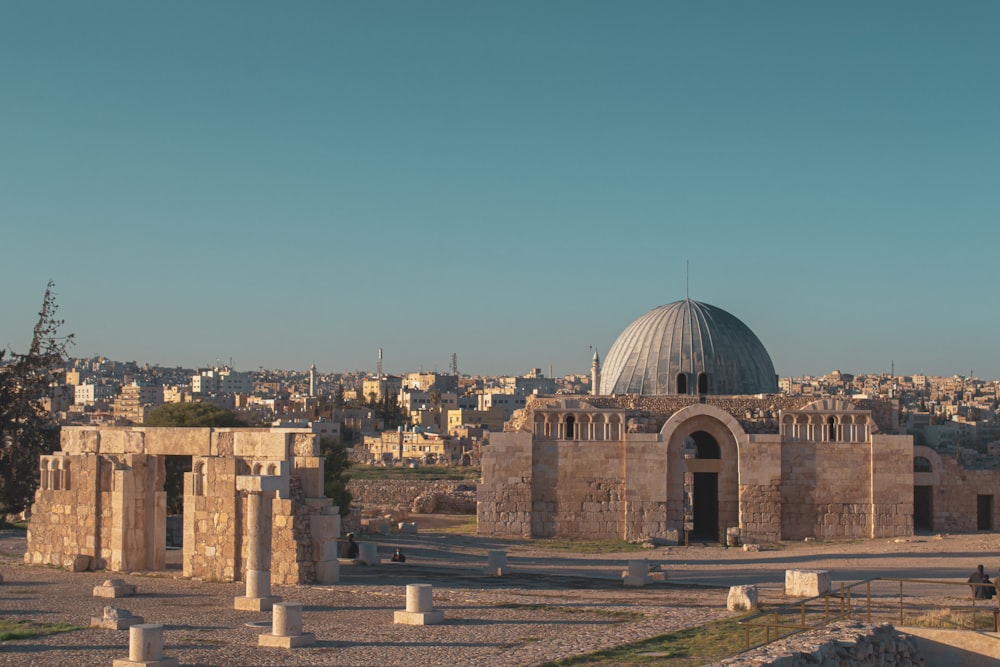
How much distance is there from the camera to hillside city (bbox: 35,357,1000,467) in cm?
6669

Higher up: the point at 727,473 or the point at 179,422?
the point at 179,422

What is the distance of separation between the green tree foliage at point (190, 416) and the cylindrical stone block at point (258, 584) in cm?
1557

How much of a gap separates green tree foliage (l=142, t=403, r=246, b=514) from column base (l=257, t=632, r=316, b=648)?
16193 millimetres

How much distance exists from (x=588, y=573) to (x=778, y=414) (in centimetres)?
992

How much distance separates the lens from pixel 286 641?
40.3ft

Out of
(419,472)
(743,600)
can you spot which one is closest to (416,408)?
(419,472)

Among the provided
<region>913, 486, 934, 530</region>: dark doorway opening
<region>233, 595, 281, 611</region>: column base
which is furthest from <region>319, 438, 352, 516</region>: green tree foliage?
<region>913, 486, 934, 530</region>: dark doorway opening

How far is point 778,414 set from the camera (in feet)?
Result: 92.5

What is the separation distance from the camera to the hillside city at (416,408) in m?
66.7

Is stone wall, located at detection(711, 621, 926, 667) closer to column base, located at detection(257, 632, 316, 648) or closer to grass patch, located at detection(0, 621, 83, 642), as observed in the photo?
column base, located at detection(257, 632, 316, 648)

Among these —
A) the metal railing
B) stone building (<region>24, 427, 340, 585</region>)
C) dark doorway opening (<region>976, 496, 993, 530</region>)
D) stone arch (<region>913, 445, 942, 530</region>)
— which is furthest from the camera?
dark doorway opening (<region>976, 496, 993, 530</region>)

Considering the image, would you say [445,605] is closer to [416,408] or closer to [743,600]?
[743,600]

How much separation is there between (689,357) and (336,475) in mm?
9761

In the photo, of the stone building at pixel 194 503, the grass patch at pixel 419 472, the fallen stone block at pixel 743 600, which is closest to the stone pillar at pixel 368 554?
the stone building at pixel 194 503
